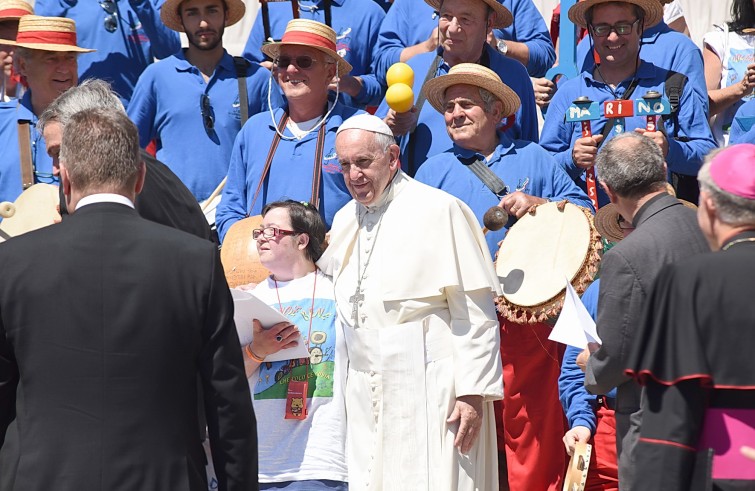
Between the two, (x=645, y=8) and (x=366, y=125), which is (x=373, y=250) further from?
(x=645, y=8)

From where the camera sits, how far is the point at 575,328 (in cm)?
545

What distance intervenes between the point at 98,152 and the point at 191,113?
439cm

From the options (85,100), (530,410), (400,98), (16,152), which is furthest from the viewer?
(16,152)

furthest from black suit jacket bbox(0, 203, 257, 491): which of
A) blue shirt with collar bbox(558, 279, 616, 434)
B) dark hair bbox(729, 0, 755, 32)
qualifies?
dark hair bbox(729, 0, 755, 32)

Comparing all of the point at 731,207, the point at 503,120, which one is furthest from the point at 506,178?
the point at 731,207

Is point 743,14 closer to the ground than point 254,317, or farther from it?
farther from it

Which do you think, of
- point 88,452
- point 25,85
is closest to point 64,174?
point 88,452

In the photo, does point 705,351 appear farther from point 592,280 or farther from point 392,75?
point 392,75

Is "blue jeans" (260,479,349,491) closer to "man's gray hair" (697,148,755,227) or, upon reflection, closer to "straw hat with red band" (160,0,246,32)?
A: "man's gray hair" (697,148,755,227)

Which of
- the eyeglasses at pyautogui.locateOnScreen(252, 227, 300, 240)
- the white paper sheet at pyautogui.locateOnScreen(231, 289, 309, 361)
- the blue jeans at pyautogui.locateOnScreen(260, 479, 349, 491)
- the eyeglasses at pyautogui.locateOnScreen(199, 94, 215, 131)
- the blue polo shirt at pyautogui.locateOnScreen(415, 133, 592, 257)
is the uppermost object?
the eyeglasses at pyautogui.locateOnScreen(199, 94, 215, 131)

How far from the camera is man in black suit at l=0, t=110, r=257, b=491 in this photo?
13.5 feet

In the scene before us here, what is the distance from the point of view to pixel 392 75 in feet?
26.0

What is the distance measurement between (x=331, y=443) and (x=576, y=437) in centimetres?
121

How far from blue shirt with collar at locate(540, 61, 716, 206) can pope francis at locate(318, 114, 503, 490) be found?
68.2 inches
